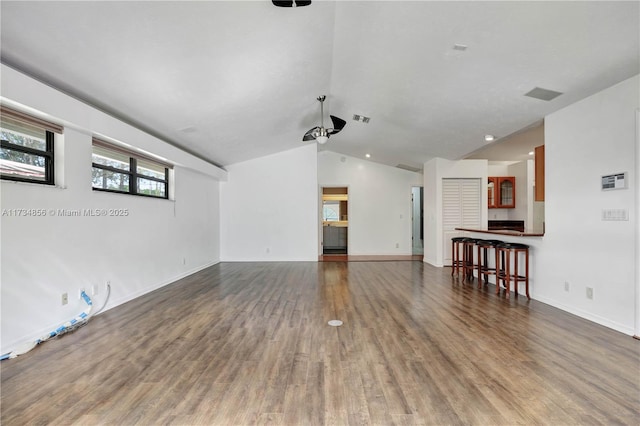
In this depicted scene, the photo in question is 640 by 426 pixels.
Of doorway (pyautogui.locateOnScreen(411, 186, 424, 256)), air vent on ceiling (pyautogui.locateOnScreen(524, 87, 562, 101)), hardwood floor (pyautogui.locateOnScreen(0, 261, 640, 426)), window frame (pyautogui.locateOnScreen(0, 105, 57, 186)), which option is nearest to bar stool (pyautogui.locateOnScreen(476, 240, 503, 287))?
hardwood floor (pyautogui.locateOnScreen(0, 261, 640, 426))

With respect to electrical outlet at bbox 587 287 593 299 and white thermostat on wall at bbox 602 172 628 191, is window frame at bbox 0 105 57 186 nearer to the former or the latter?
white thermostat on wall at bbox 602 172 628 191

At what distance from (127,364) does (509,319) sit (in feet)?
12.6

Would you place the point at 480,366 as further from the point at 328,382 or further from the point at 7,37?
the point at 7,37

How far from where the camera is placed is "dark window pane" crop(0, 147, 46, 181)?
2503mm

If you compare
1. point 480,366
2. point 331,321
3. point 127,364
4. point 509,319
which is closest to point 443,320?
point 509,319

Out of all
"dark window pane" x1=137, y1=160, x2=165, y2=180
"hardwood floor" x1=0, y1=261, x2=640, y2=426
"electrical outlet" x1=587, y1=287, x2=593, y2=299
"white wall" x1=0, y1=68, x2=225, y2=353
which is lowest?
"hardwood floor" x1=0, y1=261, x2=640, y2=426

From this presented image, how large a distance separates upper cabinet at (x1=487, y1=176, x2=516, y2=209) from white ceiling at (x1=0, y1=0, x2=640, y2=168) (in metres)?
3.58

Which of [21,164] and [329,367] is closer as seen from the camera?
[329,367]

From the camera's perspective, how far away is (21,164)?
266cm

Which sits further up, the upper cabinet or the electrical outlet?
the upper cabinet

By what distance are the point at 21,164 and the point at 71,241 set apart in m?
0.90

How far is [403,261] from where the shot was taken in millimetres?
7301

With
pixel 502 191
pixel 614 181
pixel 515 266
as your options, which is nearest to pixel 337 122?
pixel 515 266

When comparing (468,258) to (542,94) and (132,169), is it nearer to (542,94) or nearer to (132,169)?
(542,94)
